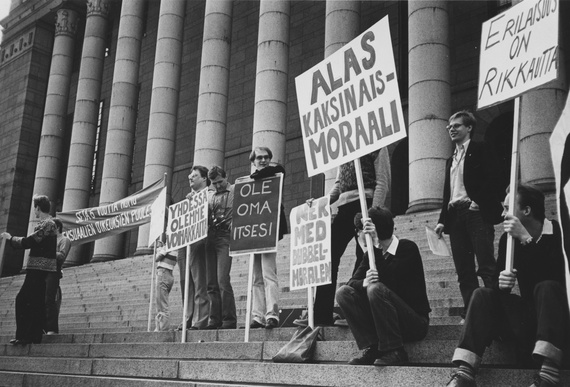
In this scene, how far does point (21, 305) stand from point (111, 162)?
14373mm

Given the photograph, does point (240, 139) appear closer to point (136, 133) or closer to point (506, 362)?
point (136, 133)

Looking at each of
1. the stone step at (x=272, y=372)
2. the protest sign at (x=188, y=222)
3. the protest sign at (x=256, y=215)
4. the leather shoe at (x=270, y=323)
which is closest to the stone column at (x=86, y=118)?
the protest sign at (x=188, y=222)

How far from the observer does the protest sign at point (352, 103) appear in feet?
19.3

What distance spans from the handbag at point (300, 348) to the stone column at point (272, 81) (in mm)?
12146

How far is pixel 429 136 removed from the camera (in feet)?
48.1

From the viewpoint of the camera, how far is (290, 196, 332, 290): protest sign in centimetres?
675

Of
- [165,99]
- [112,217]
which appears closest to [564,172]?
[112,217]

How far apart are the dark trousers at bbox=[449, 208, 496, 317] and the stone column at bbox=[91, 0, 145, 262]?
18001mm

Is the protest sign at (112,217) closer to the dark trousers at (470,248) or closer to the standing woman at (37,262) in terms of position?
→ the standing woman at (37,262)

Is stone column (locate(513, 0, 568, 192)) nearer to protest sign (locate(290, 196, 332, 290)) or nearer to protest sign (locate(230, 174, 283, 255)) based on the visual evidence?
protest sign (locate(230, 174, 283, 255))

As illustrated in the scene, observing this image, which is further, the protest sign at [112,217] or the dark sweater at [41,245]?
the protest sign at [112,217]

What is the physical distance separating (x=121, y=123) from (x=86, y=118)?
303 cm

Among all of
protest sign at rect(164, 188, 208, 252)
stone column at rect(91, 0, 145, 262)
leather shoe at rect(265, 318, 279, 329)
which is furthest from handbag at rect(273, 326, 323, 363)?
stone column at rect(91, 0, 145, 262)

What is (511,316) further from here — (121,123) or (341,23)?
(121,123)
